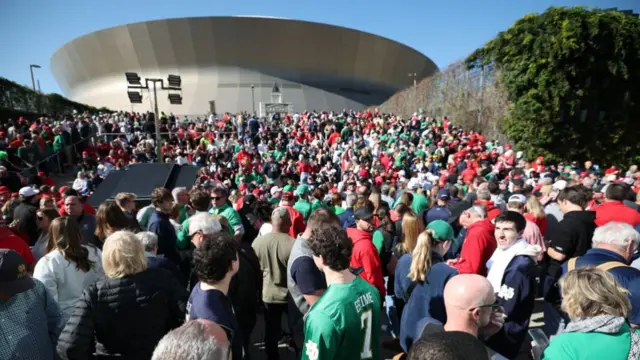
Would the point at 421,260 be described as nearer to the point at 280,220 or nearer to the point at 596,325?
the point at 596,325

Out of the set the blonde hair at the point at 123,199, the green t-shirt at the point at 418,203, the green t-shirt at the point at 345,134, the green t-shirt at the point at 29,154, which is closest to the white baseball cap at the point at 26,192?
the blonde hair at the point at 123,199

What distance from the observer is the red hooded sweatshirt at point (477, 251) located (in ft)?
12.8

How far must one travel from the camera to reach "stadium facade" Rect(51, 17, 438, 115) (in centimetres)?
4459

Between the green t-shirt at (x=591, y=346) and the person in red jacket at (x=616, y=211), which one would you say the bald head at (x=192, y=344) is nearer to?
the green t-shirt at (x=591, y=346)

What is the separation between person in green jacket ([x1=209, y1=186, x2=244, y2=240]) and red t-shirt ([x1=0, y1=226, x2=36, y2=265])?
1992 millimetres

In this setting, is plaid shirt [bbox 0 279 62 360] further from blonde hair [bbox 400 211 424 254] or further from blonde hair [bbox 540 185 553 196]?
blonde hair [bbox 540 185 553 196]

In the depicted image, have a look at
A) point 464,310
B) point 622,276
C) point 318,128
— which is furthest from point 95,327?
point 318,128

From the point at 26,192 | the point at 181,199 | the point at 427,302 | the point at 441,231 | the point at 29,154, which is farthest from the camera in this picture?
the point at 29,154

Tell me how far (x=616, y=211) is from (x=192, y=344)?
5.19 m

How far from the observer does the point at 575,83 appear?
49.8 ft

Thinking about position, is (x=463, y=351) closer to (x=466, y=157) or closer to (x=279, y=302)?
(x=279, y=302)

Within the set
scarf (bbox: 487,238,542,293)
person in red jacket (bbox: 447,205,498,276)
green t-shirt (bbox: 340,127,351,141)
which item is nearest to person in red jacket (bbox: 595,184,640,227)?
Answer: person in red jacket (bbox: 447,205,498,276)

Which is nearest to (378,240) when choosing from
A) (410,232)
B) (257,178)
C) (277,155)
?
(410,232)

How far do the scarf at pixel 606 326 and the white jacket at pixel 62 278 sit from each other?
330cm
